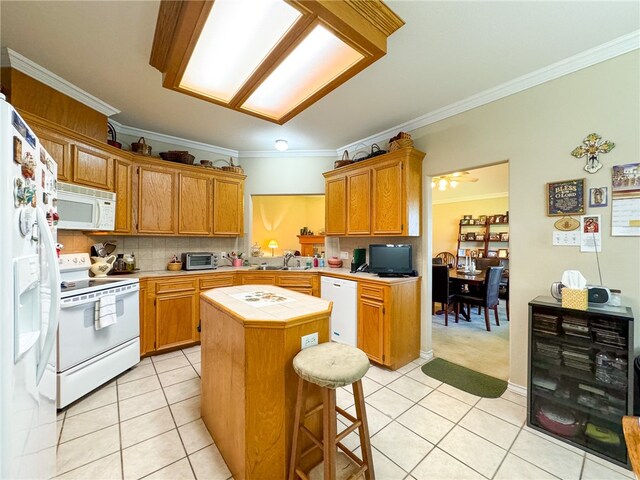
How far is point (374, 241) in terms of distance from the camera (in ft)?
11.9

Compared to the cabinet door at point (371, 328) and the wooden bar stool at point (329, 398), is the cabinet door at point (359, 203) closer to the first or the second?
the cabinet door at point (371, 328)

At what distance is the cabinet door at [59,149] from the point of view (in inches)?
87.3

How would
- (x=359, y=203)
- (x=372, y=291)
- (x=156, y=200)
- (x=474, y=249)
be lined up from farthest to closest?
(x=474, y=249) → (x=359, y=203) → (x=156, y=200) → (x=372, y=291)

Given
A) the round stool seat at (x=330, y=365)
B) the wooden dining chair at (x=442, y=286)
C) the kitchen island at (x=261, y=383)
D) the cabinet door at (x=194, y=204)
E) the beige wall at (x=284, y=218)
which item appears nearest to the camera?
the round stool seat at (x=330, y=365)

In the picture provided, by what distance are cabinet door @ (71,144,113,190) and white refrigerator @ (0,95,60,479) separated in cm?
152

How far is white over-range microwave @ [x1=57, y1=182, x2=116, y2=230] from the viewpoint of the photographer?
235cm

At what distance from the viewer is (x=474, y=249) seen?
660 cm

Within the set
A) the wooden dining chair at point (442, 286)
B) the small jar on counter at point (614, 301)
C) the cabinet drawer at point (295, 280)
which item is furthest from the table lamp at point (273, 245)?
the small jar on counter at point (614, 301)

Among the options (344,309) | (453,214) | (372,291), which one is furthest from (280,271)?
(453,214)

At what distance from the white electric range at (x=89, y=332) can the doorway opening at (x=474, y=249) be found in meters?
3.38

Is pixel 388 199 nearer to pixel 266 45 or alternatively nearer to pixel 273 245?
pixel 266 45

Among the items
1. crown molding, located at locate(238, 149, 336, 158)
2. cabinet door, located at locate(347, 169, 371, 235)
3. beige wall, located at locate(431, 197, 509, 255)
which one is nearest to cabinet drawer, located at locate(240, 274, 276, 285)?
cabinet door, located at locate(347, 169, 371, 235)

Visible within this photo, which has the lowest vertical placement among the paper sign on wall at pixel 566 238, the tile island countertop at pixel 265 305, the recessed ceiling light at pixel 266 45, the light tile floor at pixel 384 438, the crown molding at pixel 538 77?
the light tile floor at pixel 384 438

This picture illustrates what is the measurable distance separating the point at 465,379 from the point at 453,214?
547 cm
